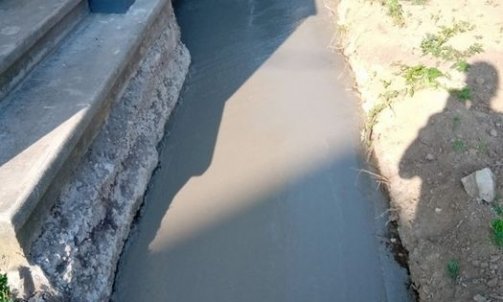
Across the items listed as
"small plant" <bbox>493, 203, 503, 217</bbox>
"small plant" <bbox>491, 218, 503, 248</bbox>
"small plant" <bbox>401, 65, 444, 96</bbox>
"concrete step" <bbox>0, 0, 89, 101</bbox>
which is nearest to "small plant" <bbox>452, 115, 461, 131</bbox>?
"small plant" <bbox>401, 65, 444, 96</bbox>

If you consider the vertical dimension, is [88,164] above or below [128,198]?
above

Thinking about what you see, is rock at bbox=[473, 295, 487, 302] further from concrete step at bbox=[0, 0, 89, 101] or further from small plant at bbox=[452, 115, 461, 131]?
concrete step at bbox=[0, 0, 89, 101]

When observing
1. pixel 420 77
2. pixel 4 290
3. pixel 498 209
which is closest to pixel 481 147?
pixel 498 209

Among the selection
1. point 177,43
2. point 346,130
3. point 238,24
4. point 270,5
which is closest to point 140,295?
point 346,130

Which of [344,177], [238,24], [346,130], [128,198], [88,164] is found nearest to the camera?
[88,164]

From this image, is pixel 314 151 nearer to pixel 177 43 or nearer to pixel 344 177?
pixel 344 177
